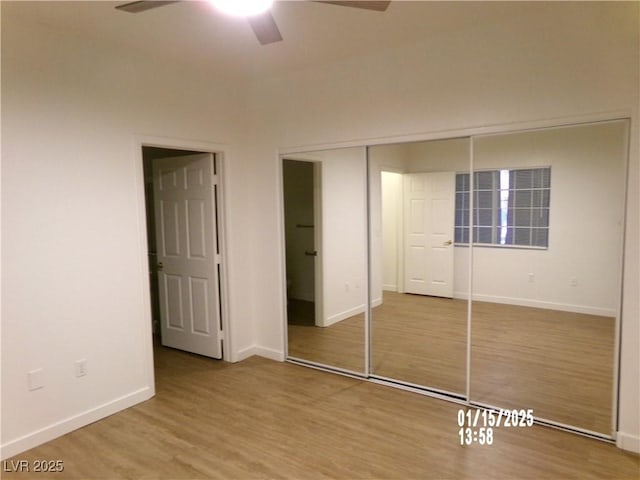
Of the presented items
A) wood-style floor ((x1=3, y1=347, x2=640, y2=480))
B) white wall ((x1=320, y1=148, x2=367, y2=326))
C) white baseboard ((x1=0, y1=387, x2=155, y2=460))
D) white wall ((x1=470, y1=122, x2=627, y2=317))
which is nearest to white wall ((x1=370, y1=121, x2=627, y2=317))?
white wall ((x1=470, y1=122, x2=627, y2=317))

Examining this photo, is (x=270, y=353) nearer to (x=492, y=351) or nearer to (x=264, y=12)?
(x=492, y=351)

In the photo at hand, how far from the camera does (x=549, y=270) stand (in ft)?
9.95

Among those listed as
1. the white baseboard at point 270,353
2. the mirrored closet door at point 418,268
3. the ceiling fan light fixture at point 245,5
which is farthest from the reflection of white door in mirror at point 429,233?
the ceiling fan light fixture at point 245,5

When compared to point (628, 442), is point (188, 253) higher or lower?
higher

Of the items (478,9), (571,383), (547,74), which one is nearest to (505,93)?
(547,74)

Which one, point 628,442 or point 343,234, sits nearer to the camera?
point 628,442

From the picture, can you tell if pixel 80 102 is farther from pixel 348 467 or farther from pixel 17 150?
pixel 348 467

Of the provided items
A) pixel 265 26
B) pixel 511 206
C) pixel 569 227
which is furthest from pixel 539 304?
pixel 265 26

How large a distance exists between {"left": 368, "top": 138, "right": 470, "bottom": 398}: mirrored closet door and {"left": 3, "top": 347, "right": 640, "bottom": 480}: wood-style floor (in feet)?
1.47

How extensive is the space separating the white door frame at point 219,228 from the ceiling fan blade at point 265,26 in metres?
1.35

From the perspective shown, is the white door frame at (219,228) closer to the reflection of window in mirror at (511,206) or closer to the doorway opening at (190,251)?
the doorway opening at (190,251)

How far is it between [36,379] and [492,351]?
326cm

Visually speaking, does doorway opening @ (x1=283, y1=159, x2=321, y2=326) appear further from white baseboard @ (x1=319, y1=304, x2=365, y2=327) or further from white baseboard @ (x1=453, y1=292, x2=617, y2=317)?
white baseboard @ (x1=453, y1=292, x2=617, y2=317)

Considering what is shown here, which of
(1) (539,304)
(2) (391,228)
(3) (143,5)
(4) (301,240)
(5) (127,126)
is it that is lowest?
(1) (539,304)
